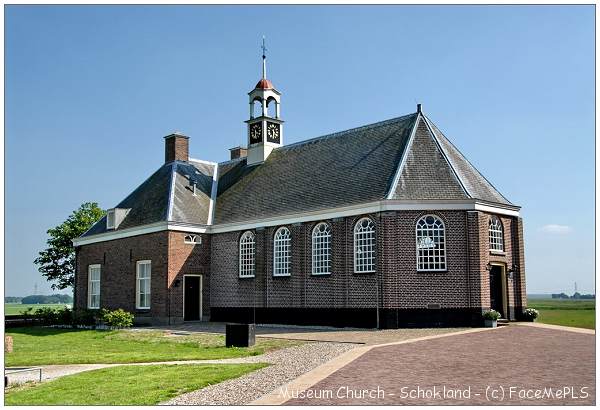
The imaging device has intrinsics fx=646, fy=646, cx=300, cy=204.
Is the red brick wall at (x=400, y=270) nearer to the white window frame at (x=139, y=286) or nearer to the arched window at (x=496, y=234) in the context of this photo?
the arched window at (x=496, y=234)

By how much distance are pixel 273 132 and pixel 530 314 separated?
17874 millimetres

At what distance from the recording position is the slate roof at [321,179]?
27922 mm

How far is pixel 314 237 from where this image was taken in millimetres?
29656

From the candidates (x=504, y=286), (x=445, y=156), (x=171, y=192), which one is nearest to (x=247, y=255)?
(x=171, y=192)

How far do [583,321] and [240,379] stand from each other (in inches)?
381

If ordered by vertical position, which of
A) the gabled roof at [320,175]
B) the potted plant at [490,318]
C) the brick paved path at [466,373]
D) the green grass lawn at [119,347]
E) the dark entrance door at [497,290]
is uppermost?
the gabled roof at [320,175]

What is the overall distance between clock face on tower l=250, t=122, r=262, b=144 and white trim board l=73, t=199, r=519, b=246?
624 centimetres

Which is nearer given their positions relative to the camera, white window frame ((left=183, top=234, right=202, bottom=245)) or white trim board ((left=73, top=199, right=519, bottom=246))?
white trim board ((left=73, top=199, right=519, bottom=246))

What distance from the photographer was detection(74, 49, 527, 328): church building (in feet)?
86.7

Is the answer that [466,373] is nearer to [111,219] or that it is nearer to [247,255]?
[247,255]

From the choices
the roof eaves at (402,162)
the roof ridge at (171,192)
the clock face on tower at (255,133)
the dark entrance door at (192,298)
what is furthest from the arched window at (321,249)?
the clock face on tower at (255,133)

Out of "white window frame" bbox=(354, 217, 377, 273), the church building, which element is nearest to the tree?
the church building

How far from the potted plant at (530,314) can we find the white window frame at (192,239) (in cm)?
1681

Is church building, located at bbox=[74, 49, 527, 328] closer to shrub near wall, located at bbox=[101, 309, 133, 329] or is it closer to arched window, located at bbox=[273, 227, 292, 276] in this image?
arched window, located at bbox=[273, 227, 292, 276]
